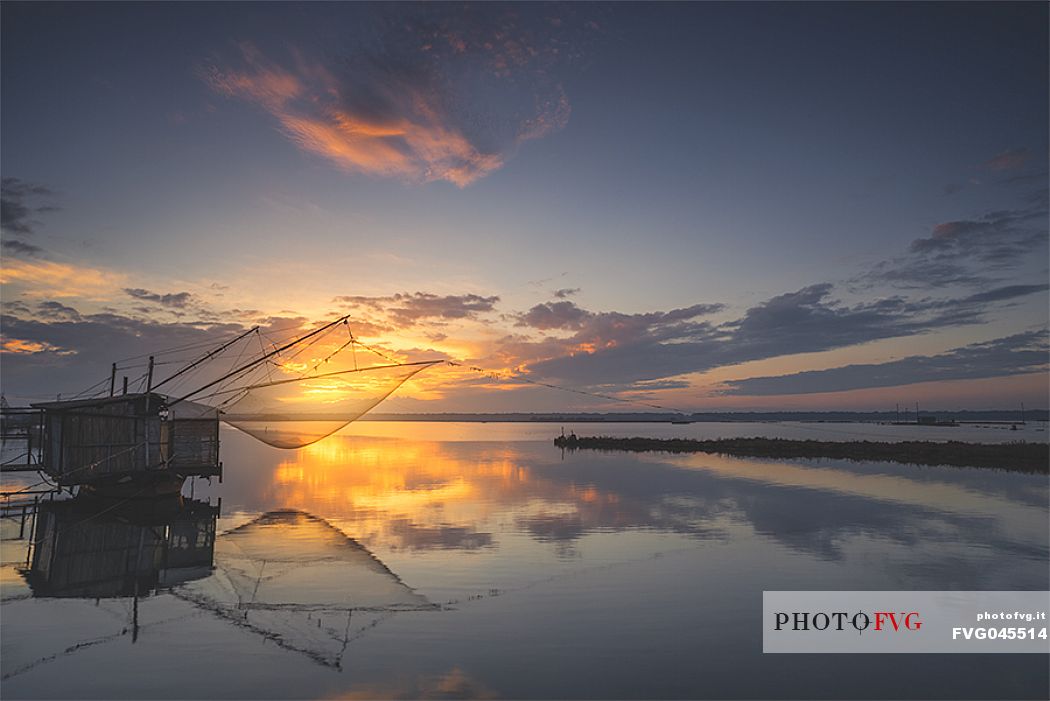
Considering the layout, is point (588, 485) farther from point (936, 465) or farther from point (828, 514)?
point (936, 465)

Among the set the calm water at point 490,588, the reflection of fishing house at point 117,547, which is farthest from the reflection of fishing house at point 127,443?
the calm water at point 490,588

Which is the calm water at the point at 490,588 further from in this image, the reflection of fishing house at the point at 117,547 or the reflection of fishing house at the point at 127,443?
the reflection of fishing house at the point at 127,443

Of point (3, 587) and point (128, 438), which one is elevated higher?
point (128, 438)

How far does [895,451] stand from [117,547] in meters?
61.6

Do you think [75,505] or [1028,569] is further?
[75,505]

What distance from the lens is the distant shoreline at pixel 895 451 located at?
49669mm

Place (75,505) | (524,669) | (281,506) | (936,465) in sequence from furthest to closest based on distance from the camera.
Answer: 1. (936,465)
2. (281,506)
3. (75,505)
4. (524,669)

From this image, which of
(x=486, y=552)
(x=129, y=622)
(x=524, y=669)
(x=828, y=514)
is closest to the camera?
(x=524, y=669)

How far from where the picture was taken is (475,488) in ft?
134

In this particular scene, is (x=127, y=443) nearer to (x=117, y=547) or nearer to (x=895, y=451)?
(x=117, y=547)

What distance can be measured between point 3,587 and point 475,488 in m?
26.7

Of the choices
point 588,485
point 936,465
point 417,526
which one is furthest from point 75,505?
point 936,465

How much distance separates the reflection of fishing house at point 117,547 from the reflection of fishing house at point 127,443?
1.51 meters

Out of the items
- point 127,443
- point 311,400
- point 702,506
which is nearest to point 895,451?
point 702,506
